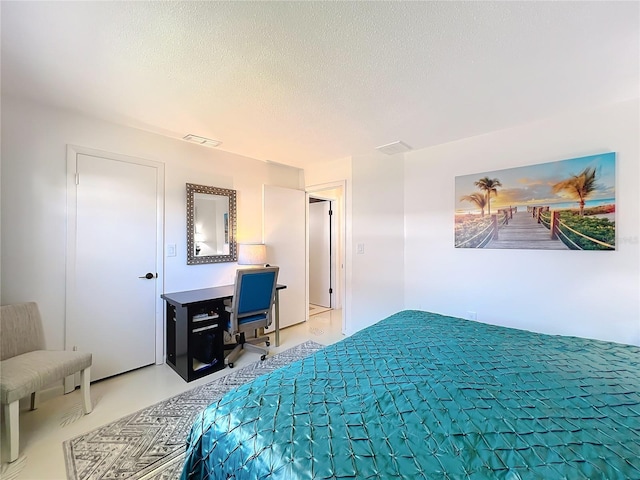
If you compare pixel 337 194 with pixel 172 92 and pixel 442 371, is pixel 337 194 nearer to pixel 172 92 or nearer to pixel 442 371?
pixel 172 92

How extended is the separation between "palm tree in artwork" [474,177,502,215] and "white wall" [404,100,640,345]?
132 mm

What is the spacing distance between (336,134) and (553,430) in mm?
2625

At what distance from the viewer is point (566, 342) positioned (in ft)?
5.16


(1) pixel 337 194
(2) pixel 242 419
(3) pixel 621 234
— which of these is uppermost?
(1) pixel 337 194

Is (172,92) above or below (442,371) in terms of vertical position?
above

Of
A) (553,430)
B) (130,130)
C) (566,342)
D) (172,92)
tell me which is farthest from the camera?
(130,130)

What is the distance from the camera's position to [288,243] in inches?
155

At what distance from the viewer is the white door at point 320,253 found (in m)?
5.26

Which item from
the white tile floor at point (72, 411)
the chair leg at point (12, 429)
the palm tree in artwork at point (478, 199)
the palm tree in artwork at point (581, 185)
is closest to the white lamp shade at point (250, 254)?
the white tile floor at point (72, 411)

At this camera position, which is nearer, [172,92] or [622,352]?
[622,352]

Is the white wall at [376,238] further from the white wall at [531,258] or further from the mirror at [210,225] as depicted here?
the mirror at [210,225]

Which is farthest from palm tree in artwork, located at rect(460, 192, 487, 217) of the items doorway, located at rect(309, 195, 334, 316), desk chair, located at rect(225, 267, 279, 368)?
doorway, located at rect(309, 195, 334, 316)

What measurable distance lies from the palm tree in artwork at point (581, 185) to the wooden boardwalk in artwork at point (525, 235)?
296 mm

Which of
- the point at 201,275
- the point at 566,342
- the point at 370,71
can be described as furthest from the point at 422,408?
the point at 201,275
